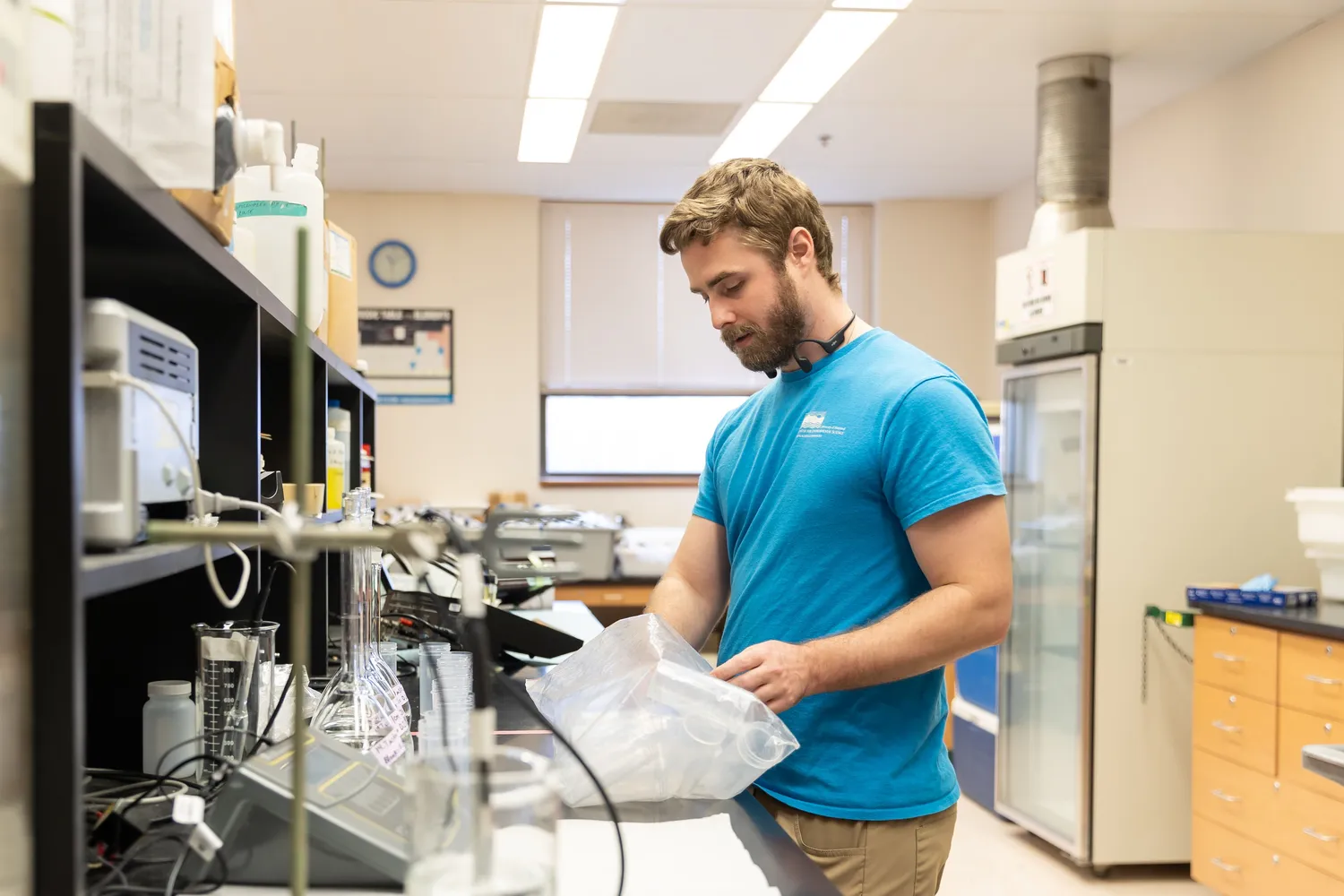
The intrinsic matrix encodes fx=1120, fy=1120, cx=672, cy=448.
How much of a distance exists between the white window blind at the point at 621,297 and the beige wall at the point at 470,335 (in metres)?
0.14

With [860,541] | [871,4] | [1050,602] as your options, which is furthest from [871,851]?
[871,4]

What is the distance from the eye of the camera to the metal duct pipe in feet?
12.3

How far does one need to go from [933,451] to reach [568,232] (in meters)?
4.73

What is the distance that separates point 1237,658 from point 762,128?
2681 mm

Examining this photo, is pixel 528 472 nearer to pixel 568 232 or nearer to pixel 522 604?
pixel 568 232

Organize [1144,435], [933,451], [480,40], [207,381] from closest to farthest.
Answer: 1. [207,381]
2. [933,451]
3. [1144,435]
4. [480,40]

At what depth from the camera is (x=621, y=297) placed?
6.01 metres

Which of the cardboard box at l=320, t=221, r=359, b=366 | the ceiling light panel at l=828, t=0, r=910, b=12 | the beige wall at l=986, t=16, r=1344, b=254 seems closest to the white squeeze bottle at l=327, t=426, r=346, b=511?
the cardboard box at l=320, t=221, r=359, b=366

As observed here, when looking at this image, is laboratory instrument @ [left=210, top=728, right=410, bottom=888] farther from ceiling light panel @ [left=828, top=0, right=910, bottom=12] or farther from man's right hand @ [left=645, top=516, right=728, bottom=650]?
ceiling light panel @ [left=828, top=0, right=910, bottom=12]

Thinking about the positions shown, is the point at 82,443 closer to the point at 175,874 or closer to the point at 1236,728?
the point at 175,874

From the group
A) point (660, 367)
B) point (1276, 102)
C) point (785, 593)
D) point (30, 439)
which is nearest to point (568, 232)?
point (660, 367)

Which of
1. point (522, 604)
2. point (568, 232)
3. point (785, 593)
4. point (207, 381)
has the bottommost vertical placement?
point (522, 604)

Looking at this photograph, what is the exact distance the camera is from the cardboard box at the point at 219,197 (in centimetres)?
92

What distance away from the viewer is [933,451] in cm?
147
